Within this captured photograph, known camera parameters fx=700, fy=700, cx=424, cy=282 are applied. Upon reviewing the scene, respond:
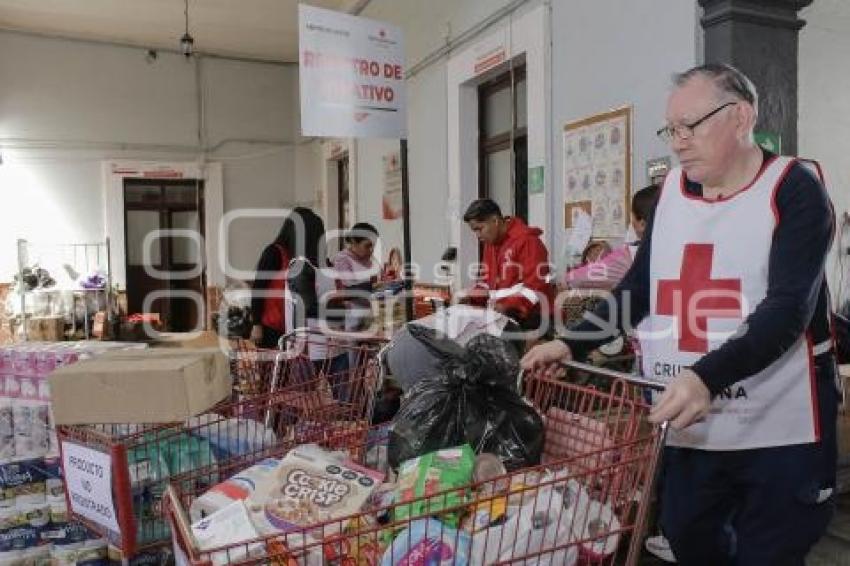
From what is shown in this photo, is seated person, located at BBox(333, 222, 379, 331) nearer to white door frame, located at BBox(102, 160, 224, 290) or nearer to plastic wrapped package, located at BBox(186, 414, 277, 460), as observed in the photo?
plastic wrapped package, located at BBox(186, 414, 277, 460)

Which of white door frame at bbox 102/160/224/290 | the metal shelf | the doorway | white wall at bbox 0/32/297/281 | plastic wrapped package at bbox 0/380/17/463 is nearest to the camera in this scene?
plastic wrapped package at bbox 0/380/17/463

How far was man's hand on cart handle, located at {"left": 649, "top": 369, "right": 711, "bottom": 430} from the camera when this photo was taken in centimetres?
108

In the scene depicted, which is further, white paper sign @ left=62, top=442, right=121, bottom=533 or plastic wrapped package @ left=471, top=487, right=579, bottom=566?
white paper sign @ left=62, top=442, right=121, bottom=533

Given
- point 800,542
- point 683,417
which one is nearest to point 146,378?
point 683,417

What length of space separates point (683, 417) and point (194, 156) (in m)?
10.0

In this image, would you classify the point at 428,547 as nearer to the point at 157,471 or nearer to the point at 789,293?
the point at 789,293

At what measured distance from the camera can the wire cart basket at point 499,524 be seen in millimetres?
1079

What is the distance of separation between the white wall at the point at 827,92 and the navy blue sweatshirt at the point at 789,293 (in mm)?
2200

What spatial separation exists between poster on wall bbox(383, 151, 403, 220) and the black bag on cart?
207 inches

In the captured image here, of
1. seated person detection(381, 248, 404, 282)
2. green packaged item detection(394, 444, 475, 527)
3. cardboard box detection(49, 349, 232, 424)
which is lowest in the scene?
green packaged item detection(394, 444, 475, 527)

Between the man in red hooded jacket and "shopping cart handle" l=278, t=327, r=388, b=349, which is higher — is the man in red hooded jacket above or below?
above

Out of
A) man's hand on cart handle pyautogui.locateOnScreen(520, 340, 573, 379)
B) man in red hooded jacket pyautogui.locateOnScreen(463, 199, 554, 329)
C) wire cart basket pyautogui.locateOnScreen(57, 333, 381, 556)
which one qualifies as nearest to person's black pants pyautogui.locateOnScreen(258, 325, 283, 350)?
man in red hooded jacket pyautogui.locateOnScreen(463, 199, 554, 329)

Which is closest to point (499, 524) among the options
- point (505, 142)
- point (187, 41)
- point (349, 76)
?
point (349, 76)

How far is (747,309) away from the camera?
4.44 ft
